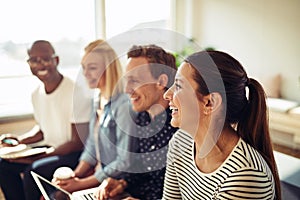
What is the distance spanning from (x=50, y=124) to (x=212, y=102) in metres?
1.42

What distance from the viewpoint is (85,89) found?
2.05 metres

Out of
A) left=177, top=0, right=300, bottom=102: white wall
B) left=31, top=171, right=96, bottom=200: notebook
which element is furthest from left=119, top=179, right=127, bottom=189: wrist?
left=177, top=0, right=300, bottom=102: white wall

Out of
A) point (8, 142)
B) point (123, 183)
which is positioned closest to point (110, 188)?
point (123, 183)

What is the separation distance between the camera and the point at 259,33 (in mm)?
4020

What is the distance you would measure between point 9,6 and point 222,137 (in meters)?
2.78

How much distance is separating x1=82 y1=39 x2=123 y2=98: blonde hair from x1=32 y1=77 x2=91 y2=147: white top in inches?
8.9

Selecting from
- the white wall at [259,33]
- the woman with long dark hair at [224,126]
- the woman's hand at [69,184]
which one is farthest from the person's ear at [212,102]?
the white wall at [259,33]

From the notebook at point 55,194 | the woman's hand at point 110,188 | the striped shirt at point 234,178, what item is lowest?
the woman's hand at point 110,188

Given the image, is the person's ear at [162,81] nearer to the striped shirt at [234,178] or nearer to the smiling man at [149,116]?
the smiling man at [149,116]

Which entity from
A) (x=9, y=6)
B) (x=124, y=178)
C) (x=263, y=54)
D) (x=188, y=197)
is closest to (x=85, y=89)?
(x=124, y=178)

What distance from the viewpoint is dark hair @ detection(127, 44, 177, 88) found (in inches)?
52.8

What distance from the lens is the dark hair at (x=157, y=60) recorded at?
134cm

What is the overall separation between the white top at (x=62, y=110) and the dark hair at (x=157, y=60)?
28.1 inches

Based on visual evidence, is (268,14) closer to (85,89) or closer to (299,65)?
(299,65)
